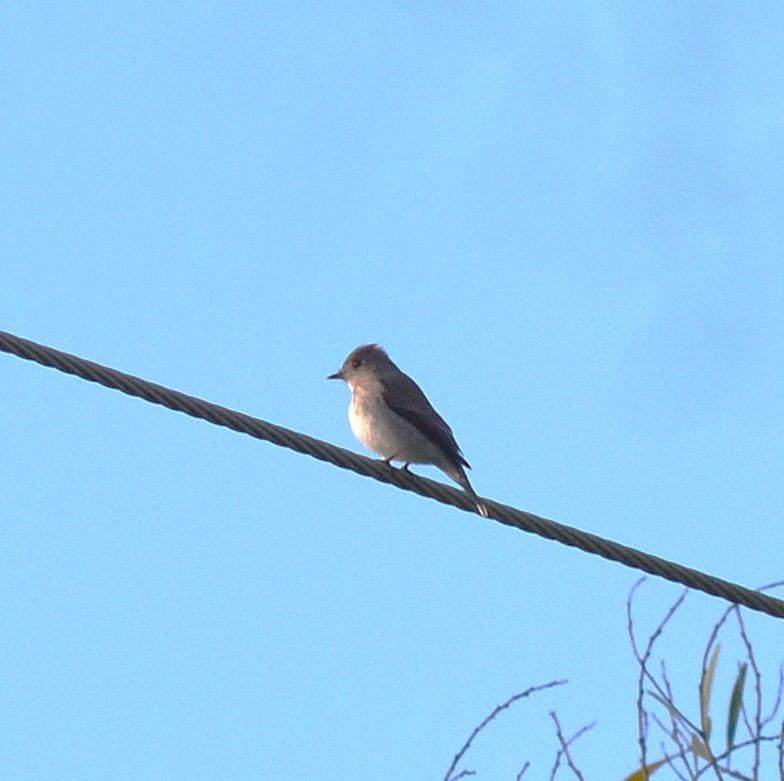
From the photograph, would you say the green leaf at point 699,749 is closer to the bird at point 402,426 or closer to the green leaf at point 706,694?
the green leaf at point 706,694

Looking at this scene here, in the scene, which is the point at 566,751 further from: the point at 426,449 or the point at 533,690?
the point at 426,449

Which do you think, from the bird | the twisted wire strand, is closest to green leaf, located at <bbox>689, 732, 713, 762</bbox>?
the twisted wire strand

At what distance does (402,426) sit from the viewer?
35.8 feet

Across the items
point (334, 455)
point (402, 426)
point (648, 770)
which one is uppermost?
point (402, 426)

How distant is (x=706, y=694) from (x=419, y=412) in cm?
629

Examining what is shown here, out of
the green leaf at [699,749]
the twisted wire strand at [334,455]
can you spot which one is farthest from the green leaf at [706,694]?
the twisted wire strand at [334,455]

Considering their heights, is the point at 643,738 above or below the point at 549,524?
below

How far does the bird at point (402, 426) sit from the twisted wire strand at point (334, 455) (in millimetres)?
3414

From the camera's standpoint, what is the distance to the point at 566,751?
15.7ft

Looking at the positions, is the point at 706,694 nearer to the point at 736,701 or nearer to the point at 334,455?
the point at 736,701

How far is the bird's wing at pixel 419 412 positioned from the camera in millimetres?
10812

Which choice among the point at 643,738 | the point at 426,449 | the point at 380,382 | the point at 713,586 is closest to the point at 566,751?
the point at 643,738

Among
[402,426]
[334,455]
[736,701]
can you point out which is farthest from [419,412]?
[736,701]

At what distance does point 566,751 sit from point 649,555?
70.2 inches
